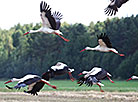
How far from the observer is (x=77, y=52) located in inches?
2395

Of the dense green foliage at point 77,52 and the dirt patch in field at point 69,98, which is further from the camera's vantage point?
the dense green foliage at point 77,52

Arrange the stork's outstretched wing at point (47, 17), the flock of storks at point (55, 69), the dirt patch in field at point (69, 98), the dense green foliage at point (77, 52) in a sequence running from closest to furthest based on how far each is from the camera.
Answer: the flock of storks at point (55, 69), the stork's outstretched wing at point (47, 17), the dirt patch in field at point (69, 98), the dense green foliage at point (77, 52)

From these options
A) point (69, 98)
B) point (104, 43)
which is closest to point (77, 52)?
point (69, 98)

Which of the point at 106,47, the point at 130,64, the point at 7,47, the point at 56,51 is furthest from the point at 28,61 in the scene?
the point at 106,47

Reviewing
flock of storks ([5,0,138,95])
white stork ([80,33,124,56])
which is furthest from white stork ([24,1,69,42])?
white stork ([80,33,124,56])

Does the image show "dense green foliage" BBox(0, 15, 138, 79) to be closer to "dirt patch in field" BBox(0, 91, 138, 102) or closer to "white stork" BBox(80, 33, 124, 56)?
"dirt patch in field" BBox(0, 91, 138, 102)

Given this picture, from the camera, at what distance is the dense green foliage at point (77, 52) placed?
53.9m

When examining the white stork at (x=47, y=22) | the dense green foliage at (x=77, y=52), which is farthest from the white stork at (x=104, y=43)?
the dense green foliage at (x=77, y=52)

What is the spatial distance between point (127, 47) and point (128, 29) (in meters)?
3.47

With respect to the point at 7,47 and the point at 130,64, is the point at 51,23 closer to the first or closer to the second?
the point at 130,64

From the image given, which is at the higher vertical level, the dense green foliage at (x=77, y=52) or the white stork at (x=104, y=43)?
the white stork at (x=104, y=43)

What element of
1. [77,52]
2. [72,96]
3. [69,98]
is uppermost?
[69,98]

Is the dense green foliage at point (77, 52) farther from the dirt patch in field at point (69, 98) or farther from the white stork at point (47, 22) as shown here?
the white stork at point (47, 22)

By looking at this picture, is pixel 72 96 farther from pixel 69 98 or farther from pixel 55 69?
pixel 55 69
